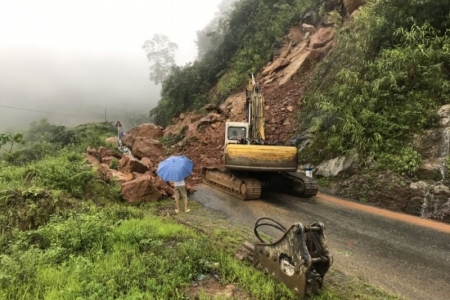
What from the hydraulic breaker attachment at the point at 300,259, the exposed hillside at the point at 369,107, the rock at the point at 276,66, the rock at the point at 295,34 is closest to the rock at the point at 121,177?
the exposed hillside at the point at 369,107

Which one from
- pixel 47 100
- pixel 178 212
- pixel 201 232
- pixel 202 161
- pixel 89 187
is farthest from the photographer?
pixel 47 100

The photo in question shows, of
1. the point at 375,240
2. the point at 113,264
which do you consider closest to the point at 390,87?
the point at 375,240

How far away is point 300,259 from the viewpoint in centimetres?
392

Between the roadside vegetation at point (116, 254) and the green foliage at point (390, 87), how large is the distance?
18.7ft

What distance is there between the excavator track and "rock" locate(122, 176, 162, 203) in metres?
2.40

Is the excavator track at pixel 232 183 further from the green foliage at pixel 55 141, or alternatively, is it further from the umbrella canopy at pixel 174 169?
the green foliage at pixel 55 141

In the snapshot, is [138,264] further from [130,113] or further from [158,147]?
[130,113]

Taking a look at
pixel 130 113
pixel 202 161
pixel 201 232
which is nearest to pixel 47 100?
pixel 130 113

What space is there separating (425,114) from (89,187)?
10.3 m

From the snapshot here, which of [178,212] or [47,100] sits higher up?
[47,100]

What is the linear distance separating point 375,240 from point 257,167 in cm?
400

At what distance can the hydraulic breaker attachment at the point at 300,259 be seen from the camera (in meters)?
3.90

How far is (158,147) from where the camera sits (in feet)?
55.5

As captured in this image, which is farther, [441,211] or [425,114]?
[425,114]
